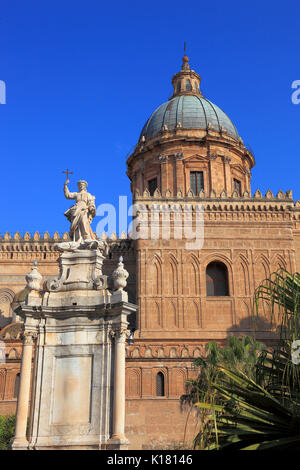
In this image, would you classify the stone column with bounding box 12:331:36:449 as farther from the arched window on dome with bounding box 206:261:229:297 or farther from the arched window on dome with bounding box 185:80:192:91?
the arched window on dome with bounding box 185:80:192:91

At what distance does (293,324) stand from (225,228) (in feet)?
86.4

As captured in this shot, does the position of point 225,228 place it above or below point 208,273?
above

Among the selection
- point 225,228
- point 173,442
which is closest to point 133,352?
point 173,442

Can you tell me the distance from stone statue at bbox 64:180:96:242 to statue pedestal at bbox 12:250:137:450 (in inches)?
33.1

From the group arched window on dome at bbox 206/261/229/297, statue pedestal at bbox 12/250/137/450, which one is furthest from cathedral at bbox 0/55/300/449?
statue pedestal at bbox 12/250/137/450

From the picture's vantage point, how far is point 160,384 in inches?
997

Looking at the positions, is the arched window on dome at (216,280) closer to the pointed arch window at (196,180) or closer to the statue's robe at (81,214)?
the pointed arch window at (196,180)

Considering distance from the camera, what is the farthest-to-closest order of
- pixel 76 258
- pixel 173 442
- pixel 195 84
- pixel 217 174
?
1. pixel 195 84
2. pixel 217 174
3. pixel 173 442
4. pixel 76 258

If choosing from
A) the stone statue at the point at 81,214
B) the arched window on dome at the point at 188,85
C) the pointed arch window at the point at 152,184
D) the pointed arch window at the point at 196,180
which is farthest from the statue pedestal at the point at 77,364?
the arched window on dome at the point at 188,85

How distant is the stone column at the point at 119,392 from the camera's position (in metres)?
8.78

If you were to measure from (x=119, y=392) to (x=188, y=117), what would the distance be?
32.6 meters

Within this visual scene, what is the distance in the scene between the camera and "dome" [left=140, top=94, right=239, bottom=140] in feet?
128
